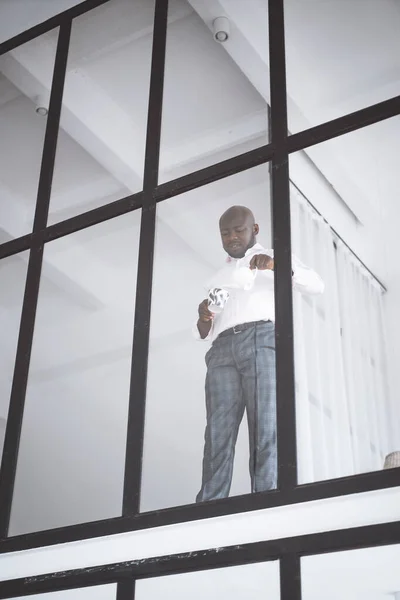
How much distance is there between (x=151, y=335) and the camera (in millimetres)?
3449

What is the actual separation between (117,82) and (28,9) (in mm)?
805

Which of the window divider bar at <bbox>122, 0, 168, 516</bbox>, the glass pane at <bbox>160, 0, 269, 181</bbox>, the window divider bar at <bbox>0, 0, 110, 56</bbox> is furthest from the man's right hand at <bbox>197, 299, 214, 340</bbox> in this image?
the window divider bar at <bbox>0, 0, 110, 56</bbox>

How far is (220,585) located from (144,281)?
123 cm

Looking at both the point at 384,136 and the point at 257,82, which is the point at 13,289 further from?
the point at 384,136

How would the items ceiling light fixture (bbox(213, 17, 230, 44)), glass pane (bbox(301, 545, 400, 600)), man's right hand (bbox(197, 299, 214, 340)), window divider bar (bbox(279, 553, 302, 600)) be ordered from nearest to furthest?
glass pane (bbox(301, 545, 400, 600)) → window divider bar (bbox(279, 553, 302, 600)) → man's right hand (bbox(197, 299, 214, 340)) → ceiling light fixture (bbox(213, 17, 230, 44))

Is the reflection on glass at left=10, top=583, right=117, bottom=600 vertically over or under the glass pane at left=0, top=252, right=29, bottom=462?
under

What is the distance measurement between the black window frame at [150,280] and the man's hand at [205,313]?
22 centimetres

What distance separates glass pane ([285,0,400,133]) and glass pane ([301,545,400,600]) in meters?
1.61

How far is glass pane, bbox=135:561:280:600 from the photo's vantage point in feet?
8.97

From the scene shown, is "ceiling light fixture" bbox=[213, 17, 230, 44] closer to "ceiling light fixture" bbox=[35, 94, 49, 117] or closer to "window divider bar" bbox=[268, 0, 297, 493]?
"window divider bar" bbox=[268, 0, 297, 493]

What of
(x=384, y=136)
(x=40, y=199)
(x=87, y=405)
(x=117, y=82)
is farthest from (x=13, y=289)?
(x=384, y=136)

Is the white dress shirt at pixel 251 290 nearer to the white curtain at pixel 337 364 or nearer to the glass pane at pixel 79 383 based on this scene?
the white curtain at pixel 337 364

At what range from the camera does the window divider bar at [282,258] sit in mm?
2938

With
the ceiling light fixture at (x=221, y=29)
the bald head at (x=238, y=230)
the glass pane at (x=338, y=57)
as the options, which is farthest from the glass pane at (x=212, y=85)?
the bald head at (x=238, y=230)
